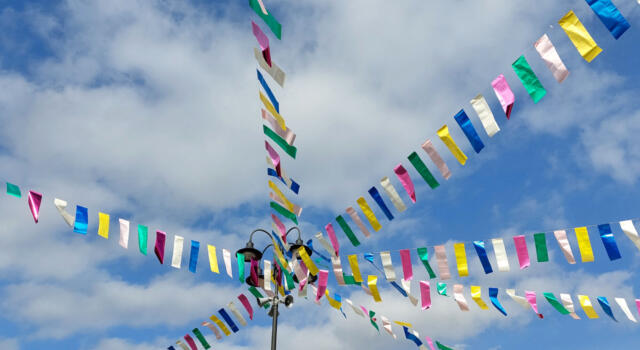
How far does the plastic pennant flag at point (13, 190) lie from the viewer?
7363mm

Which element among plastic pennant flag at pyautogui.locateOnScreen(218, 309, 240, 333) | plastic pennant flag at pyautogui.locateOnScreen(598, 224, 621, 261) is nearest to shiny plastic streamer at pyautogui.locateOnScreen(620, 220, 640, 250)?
plastic pennant flag at pyautogui.locateOnScreen(598, 224, 621, 261)

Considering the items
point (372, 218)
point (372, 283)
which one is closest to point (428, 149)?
point (372, 218)

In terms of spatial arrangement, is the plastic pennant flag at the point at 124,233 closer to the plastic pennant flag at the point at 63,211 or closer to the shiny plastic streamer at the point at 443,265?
the plastic pennant flag at the point at 63,211

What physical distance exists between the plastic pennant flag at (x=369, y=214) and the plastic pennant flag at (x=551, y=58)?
363 cm

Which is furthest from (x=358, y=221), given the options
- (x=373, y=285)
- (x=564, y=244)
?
(x=564, y=244)

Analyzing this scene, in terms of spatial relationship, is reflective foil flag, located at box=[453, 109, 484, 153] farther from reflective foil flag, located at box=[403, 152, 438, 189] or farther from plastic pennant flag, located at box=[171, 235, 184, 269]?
plastic pennant flag, located at box=[171, 235, 184, 269]

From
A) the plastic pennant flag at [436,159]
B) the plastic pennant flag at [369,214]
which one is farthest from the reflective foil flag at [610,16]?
the plastic pennant flag at [369,214]

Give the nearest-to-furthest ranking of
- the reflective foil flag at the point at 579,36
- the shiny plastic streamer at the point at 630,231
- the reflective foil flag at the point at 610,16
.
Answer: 1. the reflective foil flag at the point at 610,16
2. the reflective foil flag at the point at 579,36
3. the shiny plastic streamer at the point at 630,231

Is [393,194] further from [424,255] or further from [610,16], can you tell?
[610,16]

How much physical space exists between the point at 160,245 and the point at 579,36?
6973 mm

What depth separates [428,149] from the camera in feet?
23.9

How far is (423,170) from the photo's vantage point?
739cm

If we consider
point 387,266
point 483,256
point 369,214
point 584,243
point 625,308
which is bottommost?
point 625,308

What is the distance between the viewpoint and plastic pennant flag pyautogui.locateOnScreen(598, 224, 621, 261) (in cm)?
721
